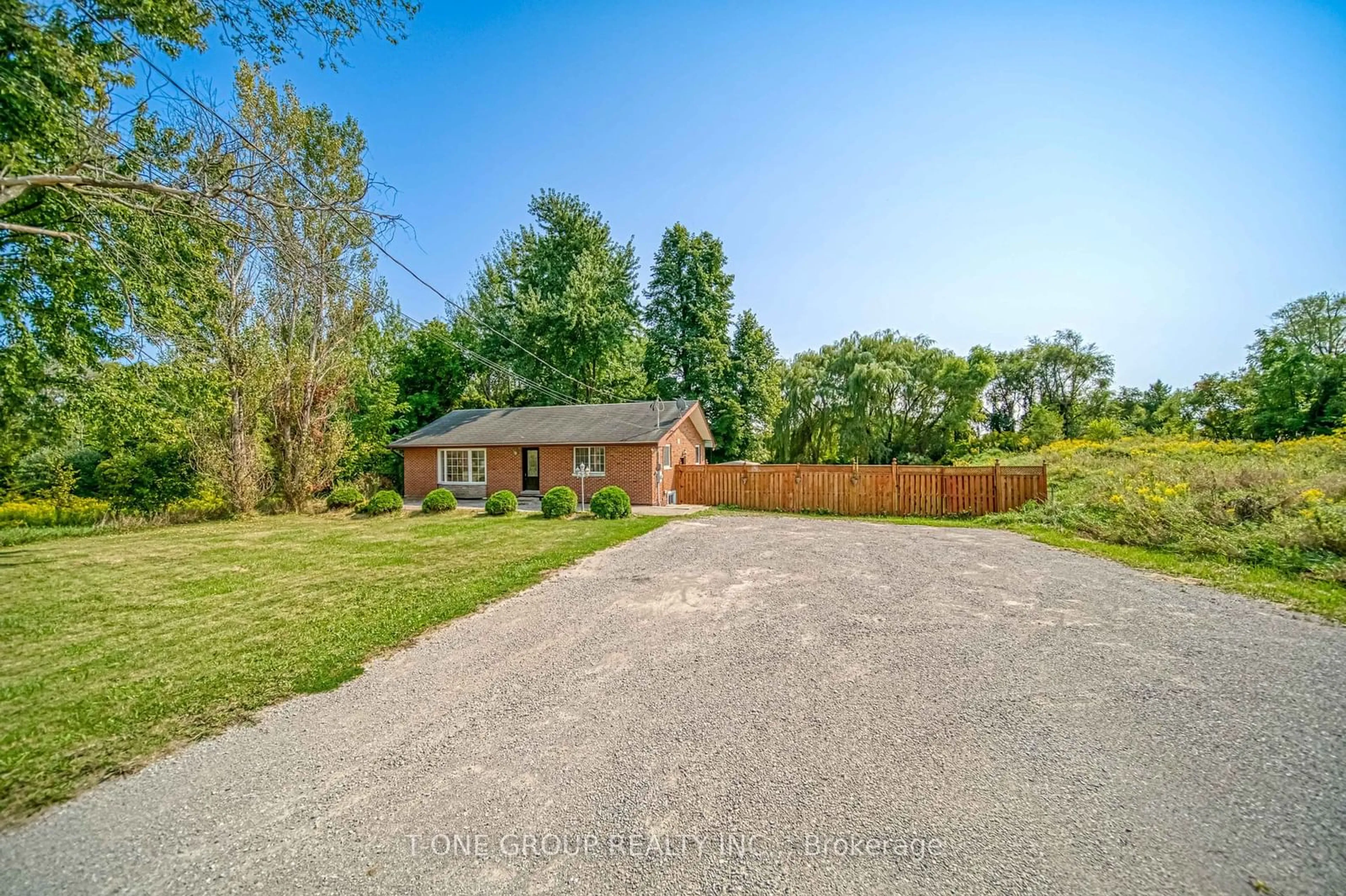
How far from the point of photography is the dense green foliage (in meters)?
16.3

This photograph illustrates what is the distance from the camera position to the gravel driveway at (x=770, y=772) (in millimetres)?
2180

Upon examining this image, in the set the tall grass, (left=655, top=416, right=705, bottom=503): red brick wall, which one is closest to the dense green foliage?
(left=655, top=416, right=705, bottom=503): red brick wall

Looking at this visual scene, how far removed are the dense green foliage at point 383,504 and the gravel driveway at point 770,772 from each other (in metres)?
13.1

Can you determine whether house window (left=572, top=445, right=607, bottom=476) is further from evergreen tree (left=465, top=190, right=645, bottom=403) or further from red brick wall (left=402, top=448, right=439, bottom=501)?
evergreen tree (left=465, top=190, right=645, bottom=403)

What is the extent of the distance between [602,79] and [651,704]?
9977 millimetres

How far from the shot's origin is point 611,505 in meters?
14.1

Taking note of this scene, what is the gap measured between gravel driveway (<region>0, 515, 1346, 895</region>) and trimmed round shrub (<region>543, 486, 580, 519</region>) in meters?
9.25

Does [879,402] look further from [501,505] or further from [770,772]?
[770,772]

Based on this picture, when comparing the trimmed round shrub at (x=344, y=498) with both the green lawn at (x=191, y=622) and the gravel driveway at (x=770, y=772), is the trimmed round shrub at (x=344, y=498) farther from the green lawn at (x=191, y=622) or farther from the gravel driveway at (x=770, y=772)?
the gravel driveway at (x=770, y=772)

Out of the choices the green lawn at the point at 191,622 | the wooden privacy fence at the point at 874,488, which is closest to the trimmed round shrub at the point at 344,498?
the green lawn at the point at 191,622

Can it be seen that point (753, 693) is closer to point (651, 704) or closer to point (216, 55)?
point (651, 704)

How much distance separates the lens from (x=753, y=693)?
380 cm

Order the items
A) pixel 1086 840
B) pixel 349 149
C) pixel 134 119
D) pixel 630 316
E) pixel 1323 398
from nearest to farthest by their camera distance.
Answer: pixel 1086 840 < pixel 134 119 < pixel 349 149 < pixel 1323 398 < pixel 630 316

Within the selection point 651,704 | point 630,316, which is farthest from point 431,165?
point 630,316
